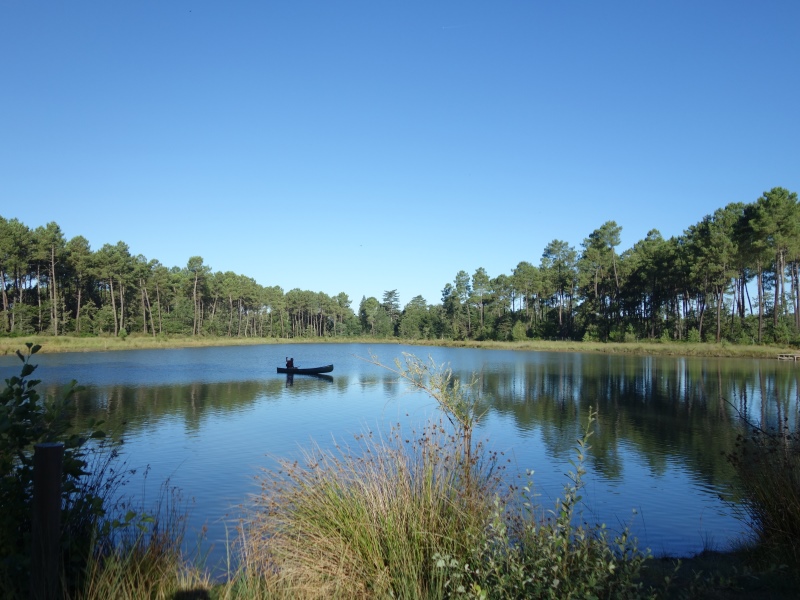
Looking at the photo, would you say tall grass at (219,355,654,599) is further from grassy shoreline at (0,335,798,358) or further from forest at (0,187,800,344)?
A: forest at (0,187,800,344)

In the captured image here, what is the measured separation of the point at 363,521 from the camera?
433 centimetres

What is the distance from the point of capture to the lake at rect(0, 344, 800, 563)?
29.9ft

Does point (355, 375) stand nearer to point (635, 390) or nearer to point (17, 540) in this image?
point (635, 390)

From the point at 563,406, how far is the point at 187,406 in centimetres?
1312

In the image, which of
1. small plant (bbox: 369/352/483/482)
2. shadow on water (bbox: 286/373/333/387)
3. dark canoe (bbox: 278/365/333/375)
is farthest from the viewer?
dark canoe (bbox: 278/365/333/375)

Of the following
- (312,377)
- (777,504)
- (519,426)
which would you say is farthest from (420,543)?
(312,377)

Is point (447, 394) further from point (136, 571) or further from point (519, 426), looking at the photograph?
point (519, 426)

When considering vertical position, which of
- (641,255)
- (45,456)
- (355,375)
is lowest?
(355,375)

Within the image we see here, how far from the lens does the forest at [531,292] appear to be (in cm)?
4806

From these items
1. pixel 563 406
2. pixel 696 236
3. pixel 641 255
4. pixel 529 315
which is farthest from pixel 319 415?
pixel 529 315

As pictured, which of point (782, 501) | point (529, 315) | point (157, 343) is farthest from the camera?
point (529, 315)

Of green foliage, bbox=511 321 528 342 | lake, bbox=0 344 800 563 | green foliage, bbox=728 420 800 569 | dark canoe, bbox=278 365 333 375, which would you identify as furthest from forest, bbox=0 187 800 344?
green foliage, bbox=728 420 800 569

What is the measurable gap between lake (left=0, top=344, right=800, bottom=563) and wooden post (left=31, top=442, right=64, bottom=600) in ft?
6.10

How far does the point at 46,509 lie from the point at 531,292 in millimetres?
83652
